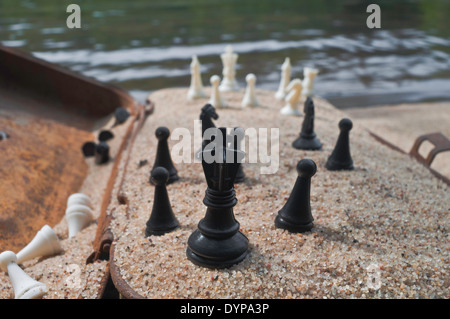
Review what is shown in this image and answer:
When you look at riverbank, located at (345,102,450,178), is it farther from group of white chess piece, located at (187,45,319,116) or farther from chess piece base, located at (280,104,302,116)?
chess piece base, located at (280,104,302,116)

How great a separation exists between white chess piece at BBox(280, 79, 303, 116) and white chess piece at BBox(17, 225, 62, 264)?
9.24 feet

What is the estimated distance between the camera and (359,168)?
306 centimetres

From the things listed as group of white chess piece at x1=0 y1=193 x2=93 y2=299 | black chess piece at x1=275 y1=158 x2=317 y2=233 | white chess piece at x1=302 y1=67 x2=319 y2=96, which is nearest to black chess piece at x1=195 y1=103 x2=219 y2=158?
black chess piece at x1=275 y1=158 x2=317 y2=233

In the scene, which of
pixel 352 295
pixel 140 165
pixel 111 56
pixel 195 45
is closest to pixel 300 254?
pixel 352 295

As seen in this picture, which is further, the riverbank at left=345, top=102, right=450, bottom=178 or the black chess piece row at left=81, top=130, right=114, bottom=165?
the riverbank at left=345, top=102, right=450, bottom=178

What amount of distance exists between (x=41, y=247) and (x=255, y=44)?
905 cm

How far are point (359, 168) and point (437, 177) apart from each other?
0.66 meters

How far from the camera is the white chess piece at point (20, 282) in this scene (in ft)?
6.31

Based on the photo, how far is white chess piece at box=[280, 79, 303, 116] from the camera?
174 inches

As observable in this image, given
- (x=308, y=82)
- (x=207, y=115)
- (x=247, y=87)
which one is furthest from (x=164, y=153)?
(x=308, y=82)

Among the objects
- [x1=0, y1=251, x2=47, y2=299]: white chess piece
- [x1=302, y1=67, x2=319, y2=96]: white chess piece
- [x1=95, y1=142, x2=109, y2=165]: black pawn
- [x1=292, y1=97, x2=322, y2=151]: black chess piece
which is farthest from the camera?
[x1=302, y1=67, x2=319, y2=96]: white chess piece

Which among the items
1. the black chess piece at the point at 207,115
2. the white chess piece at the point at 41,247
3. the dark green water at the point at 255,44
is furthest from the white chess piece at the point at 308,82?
the white chess piece at the point at 41,247

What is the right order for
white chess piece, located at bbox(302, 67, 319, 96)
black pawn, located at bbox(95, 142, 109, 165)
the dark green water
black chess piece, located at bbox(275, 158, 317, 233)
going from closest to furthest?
black chess piece, located at bbox(275, 158, 317, 233)
black pawn, located at bbox(95, 142, 109, 165)
white chess piece, located at bbox(302, 67, 319, 96)
the dark green water

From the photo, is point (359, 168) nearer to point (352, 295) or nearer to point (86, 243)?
point (352, 295)
